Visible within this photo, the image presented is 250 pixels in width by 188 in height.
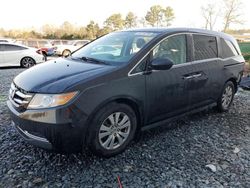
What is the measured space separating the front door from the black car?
0.01 m

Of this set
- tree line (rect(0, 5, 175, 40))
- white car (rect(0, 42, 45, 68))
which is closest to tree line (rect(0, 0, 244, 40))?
tree line (rect(0, 5, 175, 40))

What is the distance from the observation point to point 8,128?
3.96 m

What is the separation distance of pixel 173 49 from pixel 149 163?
5.64 ft

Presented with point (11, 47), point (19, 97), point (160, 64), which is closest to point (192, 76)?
point (160, 64)

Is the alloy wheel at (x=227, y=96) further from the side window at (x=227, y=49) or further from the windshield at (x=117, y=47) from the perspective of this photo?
the windshield at (x=117, y=47)

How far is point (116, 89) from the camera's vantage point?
2982mm

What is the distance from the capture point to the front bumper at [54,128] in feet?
8.69

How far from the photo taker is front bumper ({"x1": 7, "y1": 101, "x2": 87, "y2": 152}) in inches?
104

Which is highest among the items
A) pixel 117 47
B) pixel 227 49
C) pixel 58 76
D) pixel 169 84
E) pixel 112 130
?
pixel 117 47

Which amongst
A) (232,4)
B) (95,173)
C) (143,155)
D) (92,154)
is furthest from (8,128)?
(232,4)

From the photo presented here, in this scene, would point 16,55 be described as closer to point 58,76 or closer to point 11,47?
point 11,47

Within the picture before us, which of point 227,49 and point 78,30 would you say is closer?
point 227,49

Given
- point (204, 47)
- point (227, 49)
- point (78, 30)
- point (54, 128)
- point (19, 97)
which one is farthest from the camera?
point (78, 30)

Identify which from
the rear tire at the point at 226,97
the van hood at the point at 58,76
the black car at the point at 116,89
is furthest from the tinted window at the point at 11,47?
the rear tire at the point at 226,97
